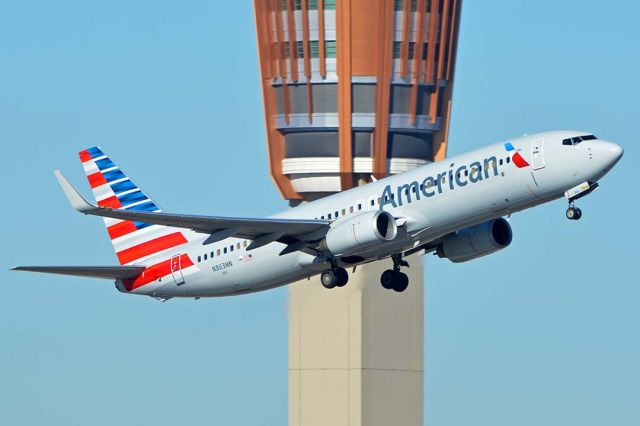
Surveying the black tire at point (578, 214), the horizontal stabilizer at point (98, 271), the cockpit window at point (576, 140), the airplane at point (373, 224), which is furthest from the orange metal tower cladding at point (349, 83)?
the black tire at point (578, 214)

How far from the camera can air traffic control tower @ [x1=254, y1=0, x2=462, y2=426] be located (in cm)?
12494

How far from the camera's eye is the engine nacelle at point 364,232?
8081cm

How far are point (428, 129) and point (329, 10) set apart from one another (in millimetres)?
10558

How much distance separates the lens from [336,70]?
125 meters

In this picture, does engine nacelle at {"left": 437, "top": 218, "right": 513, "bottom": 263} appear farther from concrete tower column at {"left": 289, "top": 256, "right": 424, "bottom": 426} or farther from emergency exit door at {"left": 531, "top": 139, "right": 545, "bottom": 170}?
concrete tower column at {"left": 289, "top": 256, "right": 424, "bottom": 426}

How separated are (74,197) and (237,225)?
278 inches

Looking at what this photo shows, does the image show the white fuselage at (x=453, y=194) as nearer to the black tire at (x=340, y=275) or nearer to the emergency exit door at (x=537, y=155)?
the emergency exit door at (x=537, y=155)

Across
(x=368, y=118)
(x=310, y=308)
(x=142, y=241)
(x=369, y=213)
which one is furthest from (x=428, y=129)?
(x=369, y=213)

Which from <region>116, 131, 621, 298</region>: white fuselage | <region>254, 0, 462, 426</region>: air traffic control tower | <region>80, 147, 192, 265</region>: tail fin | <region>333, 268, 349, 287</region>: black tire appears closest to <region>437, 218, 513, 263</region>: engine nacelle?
<region>116, 131, 621, 298</region>: white fuselage

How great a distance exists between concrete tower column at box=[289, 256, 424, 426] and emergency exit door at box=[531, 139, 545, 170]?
4576 cm

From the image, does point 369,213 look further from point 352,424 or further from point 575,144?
point 352,424

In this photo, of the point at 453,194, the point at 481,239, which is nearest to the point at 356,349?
the point at 481,239

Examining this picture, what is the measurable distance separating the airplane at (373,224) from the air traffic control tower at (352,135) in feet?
112

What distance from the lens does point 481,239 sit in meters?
86.3
